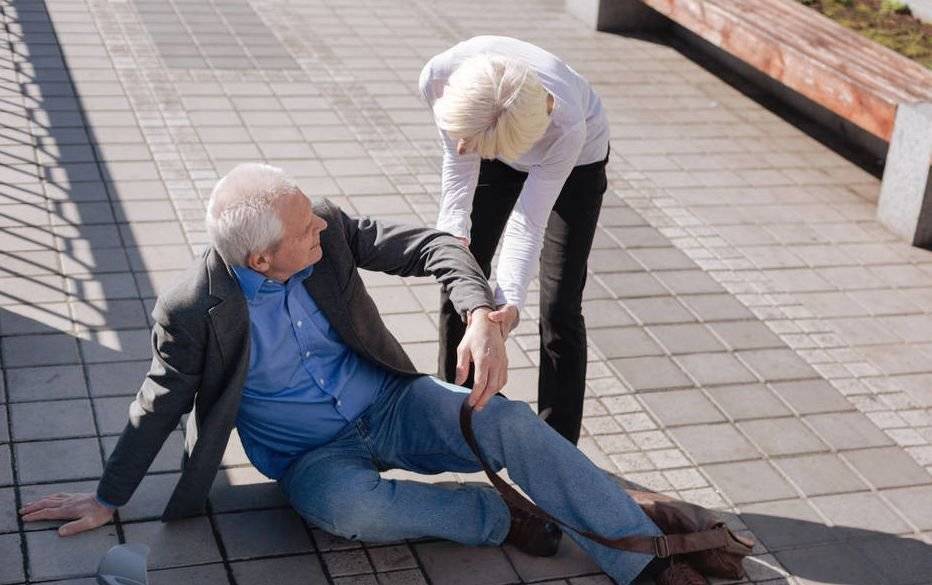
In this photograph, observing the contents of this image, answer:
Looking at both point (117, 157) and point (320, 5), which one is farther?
point (320, 5)

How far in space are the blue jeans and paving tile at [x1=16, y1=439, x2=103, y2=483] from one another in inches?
29.9

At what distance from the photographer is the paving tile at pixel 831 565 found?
155 inches

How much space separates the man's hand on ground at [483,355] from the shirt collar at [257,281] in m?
0.52

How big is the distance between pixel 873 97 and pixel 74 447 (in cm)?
479

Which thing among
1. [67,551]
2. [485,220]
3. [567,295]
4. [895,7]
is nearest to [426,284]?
[485,220]

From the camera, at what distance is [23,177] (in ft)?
20.7

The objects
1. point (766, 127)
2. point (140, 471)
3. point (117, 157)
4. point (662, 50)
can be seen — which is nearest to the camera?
point (140, 471)

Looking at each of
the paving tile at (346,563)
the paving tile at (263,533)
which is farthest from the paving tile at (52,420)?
the paving tile at (346,563)

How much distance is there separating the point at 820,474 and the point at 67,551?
2.62m

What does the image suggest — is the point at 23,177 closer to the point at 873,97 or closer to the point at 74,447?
the point at 74,447

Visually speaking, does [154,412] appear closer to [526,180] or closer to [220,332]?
[220,332]

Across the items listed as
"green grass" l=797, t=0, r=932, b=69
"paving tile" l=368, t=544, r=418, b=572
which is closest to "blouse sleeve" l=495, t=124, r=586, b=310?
"paving tile" l=368, t=544, r=418, b=572

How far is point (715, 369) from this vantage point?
5188mm

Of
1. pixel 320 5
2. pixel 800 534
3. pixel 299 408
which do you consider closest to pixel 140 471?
pixel 299 408
